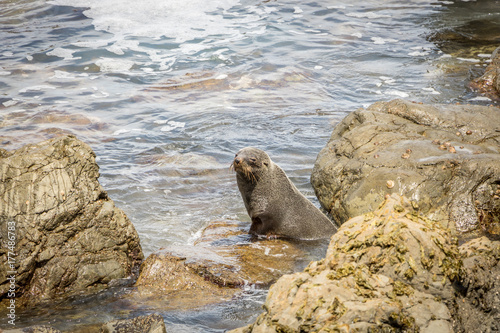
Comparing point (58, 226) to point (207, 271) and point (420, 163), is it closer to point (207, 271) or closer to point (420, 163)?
point (207, 271)

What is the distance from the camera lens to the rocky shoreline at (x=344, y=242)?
3217 mm

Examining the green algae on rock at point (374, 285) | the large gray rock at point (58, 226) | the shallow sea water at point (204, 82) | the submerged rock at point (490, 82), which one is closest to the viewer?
the green algae on rock at point (374, 285)

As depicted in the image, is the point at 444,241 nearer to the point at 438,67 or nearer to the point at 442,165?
the point at 442,165

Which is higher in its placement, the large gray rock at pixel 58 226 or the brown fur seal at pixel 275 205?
the large gray rock at pixel 58 226

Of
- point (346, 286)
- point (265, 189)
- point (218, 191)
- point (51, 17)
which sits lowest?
point (218, 191)

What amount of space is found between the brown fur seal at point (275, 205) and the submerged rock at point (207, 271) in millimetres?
660

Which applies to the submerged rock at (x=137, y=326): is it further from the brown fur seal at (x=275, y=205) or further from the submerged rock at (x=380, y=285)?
the brown fur seal at (x=275, y=205)

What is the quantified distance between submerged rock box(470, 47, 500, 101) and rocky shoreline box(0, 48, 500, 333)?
488 cm

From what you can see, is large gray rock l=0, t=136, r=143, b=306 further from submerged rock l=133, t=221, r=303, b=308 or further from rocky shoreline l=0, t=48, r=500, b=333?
submerged rock l=133, t=221, r=303, b=308

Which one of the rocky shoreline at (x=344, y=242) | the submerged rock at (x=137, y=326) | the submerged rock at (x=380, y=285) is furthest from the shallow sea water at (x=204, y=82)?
the submerged rock at (x=380, y=285)

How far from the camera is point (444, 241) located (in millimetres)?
3570

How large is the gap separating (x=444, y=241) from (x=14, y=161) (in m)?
4.60

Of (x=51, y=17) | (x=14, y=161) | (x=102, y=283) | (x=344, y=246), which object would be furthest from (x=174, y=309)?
(x=51, y=17)

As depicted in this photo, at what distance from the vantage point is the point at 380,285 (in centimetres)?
326
